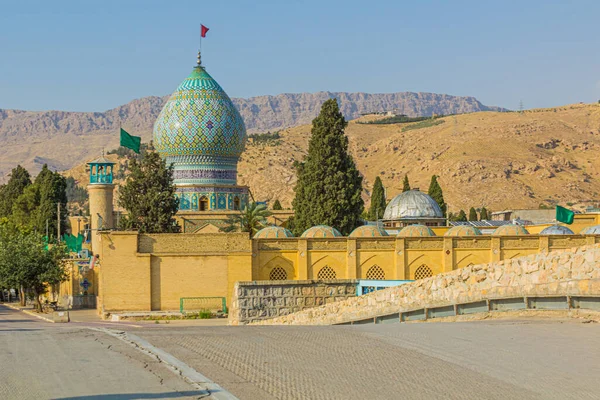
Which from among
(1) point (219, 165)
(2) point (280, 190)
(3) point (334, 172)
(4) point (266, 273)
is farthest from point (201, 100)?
(2) point (280, 190)

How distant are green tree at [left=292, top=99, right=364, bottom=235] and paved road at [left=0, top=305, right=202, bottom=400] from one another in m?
29.3

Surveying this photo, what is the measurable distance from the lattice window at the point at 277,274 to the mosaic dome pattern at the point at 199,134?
35.5ft

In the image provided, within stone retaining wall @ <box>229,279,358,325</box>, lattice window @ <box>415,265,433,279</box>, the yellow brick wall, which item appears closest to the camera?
stone retaining wall @ <box>229,279,358,325</box>

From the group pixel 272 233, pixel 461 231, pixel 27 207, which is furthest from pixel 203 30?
pixel 27 207

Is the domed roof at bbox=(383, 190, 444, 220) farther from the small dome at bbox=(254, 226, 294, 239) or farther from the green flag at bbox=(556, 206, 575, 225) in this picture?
the small dome at bbox=(254, 226, 294, 239)

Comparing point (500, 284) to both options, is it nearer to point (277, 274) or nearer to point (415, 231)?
point (277, 274)

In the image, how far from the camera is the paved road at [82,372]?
6.81 metres

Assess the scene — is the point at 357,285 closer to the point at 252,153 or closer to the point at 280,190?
the point at 280,190

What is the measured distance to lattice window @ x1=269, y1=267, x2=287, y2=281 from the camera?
32.6 metres

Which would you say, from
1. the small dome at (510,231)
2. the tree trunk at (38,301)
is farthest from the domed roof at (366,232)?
the tree trunk at (38,301)

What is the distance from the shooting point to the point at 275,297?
27.0 meters

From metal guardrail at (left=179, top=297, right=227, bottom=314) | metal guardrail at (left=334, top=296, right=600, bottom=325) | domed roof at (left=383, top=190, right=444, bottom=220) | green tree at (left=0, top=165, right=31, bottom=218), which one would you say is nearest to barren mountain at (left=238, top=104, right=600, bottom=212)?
green tree at (left=0, top=165, right=31, bottom=218)

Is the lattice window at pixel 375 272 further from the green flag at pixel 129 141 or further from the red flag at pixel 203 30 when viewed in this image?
the red flag at pixel 203 30

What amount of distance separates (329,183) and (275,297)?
12.6 m
